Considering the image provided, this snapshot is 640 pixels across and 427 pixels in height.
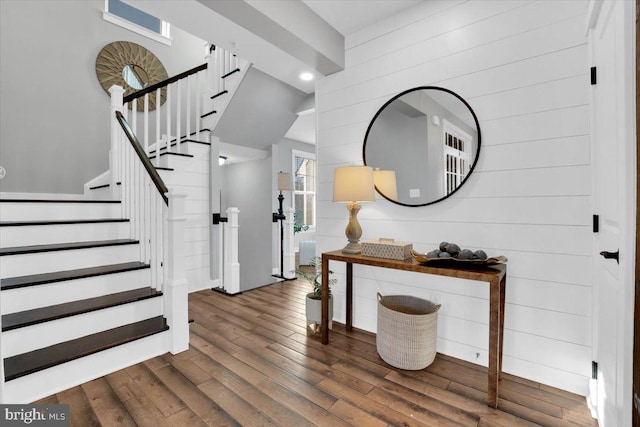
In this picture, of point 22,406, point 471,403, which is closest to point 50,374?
point 22,406

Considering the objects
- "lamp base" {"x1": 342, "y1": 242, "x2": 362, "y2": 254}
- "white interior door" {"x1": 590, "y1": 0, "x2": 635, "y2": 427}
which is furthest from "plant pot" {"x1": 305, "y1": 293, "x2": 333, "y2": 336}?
"white interior door" {"x1": 590, "y1": 0, "x2": 635, "y2": 427}

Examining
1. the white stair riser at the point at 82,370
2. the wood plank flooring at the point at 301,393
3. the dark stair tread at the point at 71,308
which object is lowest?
the wood plank flooring at the point at 301,393

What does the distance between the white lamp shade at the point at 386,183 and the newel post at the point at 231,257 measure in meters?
1.89

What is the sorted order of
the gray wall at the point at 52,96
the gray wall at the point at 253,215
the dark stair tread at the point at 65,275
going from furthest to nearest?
the gray wall at the point at 253,215 → the gray wall at the point at 52,96 → the dark stair tread at the point at 65,275

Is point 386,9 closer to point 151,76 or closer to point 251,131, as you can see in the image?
point 251,131

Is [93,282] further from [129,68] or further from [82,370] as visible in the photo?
[129,68]

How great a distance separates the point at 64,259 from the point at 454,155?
9.65 feet

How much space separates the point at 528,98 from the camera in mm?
1771

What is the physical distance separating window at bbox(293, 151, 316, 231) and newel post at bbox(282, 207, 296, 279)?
1.86 meters

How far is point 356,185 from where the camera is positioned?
2.14m

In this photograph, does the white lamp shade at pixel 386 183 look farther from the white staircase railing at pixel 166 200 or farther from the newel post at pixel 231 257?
the newel post at pixel 231 257

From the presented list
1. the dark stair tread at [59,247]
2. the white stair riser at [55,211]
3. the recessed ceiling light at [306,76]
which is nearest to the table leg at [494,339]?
the dark stair tread at [59,247]

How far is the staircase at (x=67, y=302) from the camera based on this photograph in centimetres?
167

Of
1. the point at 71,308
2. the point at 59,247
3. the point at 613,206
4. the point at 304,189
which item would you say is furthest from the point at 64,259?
the point at 304,189
